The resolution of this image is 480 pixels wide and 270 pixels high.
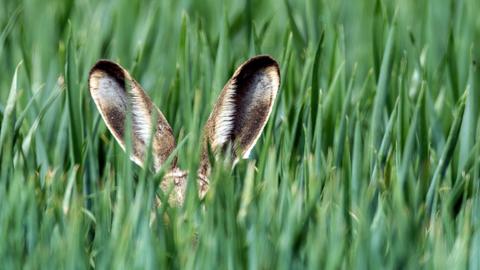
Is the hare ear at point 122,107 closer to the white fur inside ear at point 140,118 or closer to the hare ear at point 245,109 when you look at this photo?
the white fur inside ear at point 140,118

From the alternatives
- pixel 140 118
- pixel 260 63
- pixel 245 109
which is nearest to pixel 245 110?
pixel 245 109

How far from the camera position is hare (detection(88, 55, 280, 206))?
2479 millimetres

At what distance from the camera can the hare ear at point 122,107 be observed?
8.12ft

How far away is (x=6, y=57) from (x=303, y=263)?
1.47m

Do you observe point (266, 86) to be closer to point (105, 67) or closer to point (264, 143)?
point (264, 143)

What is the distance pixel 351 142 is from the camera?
2.89 m

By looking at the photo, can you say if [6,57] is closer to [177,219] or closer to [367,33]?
[367,33]

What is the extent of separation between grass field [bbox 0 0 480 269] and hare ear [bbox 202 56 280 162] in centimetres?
5

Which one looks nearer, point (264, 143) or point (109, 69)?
point (109, 69)

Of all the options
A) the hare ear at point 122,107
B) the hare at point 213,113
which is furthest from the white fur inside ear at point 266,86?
the hare ear at point 122,107

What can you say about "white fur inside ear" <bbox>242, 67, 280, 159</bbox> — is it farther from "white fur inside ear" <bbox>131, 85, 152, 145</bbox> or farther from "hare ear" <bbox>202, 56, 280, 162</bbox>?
"white fur inside ear" <bbox>131, 85, 152, 145</bbox>

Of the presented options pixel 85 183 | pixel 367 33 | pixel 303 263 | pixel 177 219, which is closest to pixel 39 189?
pixel 85 183

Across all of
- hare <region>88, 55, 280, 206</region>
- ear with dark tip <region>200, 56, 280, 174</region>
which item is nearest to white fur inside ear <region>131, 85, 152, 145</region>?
hare <region>88, 55, 280, 206</region>

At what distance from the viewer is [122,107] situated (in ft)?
8.22
